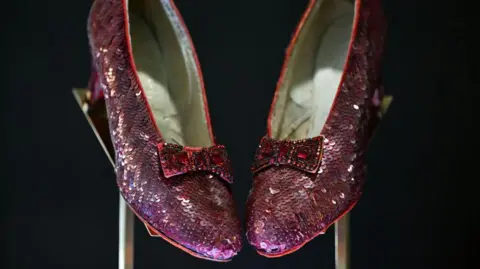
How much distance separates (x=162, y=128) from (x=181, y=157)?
0.17 metres

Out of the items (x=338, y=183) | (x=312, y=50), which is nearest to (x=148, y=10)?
(x=312, y=50)

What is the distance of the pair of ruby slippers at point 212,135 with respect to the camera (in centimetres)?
48

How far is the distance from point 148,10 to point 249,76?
0.24 meters

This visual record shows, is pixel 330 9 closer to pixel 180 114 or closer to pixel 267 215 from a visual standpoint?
pixel 180 114

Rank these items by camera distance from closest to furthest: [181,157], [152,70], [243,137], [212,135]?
[181,157] < [212,135] < [152,70] < [243,137]

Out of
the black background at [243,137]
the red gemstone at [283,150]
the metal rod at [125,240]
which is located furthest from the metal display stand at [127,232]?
the black background at [243,137]

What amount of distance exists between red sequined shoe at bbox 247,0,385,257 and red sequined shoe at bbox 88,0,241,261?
38 millimetres

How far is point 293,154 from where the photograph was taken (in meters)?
0.54

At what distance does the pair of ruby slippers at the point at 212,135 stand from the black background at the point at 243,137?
18cm

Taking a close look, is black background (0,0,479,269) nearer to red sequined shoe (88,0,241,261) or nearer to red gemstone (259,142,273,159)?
red sequined shoe (88,0,241,261)

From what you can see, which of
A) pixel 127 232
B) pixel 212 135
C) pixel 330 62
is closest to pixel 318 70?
pixel 330 62

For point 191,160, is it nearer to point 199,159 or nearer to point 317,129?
point 199,159

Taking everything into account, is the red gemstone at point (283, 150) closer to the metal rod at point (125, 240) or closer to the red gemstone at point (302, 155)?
the red gemstone at point (302, 155)

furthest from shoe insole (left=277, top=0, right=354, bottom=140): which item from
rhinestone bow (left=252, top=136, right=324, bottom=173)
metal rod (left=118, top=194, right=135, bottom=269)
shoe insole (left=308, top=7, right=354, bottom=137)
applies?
metal rod (left=118, top=194, right=135, bottom=269)
